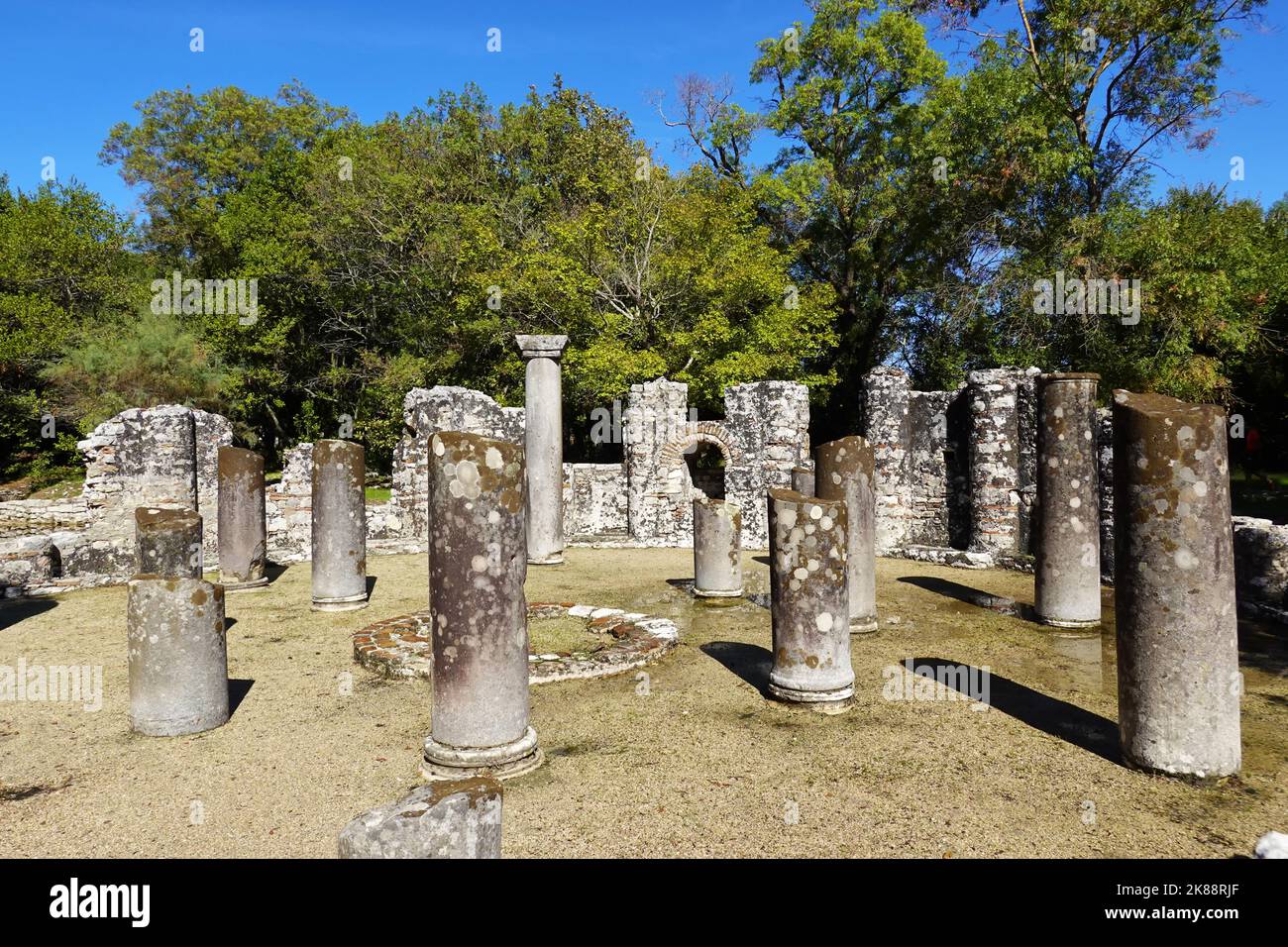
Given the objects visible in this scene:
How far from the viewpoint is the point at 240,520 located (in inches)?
469

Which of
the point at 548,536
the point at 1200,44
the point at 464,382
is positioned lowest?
the point at 548,536

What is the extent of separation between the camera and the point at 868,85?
26250mm

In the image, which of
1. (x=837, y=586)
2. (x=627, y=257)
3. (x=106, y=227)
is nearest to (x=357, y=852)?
(x=837, y=586)

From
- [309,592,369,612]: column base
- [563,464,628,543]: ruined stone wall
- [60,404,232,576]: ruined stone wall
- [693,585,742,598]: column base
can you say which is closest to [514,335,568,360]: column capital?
[563,464,628,543]: ruined stone wall

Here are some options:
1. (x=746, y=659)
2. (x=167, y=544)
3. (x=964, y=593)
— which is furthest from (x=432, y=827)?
(x=964, y=593)

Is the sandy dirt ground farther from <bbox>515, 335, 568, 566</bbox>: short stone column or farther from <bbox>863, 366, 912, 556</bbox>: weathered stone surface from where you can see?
<bbox>863, 366, 912, 556</bbox>: weathered stone surface

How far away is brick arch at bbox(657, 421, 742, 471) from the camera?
16.5 m

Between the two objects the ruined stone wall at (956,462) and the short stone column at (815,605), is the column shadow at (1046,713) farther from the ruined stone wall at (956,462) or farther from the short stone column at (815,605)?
the ruined stone wall at (956,462)

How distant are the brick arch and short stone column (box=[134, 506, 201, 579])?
899 cm

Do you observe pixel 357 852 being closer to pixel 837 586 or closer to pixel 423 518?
pixel 837 586

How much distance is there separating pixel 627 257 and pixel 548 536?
1116 cm

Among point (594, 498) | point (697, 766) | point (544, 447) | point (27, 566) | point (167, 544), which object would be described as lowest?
point (697, 766)

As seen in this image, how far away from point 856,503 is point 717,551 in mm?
2390

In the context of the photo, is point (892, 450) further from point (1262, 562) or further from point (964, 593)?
point (1262, 562)
